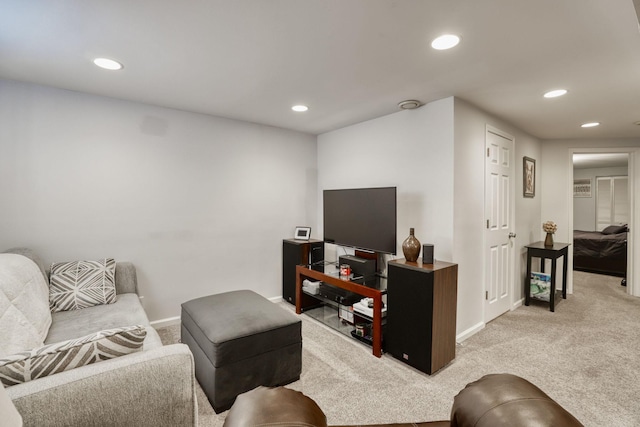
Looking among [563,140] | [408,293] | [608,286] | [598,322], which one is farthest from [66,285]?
[608,286]

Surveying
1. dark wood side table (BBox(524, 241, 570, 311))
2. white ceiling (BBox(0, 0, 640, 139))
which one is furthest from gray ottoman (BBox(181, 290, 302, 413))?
dark wood side table (BBox(524, 241, 570, 311))

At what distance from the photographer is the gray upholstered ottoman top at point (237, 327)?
189cm

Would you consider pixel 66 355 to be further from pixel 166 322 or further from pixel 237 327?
pixel 166 322

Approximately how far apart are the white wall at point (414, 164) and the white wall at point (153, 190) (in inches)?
39.1

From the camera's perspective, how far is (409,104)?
280 centimetres

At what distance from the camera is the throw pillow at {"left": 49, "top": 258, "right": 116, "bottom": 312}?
2331 millimetres

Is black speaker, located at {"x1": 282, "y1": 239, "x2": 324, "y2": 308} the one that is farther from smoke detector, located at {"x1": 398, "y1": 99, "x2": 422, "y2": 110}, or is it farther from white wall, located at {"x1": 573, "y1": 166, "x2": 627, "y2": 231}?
white wall, located at {"x1": 573, "y1": 166, "x2": 627, "y2": 231}

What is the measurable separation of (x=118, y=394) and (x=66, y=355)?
0.91 ft

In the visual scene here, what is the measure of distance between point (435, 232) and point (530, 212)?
2350 mm

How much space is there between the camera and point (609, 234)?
19.5 feet

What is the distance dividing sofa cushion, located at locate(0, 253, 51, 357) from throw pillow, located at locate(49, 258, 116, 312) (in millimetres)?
162

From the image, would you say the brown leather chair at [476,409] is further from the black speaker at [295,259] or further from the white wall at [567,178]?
the white wall at [567,178]

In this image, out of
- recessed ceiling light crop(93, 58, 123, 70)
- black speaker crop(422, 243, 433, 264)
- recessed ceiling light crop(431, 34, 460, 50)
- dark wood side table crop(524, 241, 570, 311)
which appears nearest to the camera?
recessed ceiling light crop(431, 34, 460, 50)

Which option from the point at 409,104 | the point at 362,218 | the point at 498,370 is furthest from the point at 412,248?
the point at 409,104
